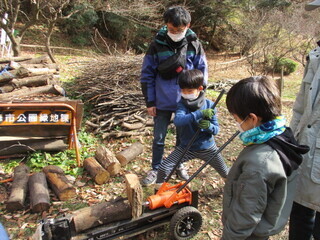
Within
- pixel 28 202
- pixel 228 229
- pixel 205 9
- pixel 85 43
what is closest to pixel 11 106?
pixel 28 202

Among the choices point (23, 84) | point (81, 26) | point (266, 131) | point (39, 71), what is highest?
point (81, 26)

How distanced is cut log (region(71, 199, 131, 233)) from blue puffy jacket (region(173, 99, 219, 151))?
3.20 feet

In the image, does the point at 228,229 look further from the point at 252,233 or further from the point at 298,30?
the point at 298,30

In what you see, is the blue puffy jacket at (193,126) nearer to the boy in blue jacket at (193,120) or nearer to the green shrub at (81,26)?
the boy in blue jacket at (193,120)

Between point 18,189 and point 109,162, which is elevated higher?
point 109,162

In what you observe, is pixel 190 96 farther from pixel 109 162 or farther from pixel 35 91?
pixel 35 91

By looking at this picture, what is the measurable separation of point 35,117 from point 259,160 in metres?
3.47

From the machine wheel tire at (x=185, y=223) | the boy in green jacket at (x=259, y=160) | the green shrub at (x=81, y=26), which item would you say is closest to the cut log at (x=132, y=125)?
the machine wheel tire at (x=185, y=223)

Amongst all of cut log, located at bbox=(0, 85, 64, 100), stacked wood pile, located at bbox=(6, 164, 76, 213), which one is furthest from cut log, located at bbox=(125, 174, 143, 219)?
cut log, located at bbox=(0, 85, 64, 100)

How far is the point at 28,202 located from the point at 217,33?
71.5 feet

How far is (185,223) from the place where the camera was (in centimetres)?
267

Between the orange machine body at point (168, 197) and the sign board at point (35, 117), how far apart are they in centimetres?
218

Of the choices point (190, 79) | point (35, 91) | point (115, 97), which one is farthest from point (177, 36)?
point (35, 91)

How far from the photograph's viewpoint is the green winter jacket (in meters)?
1.49
